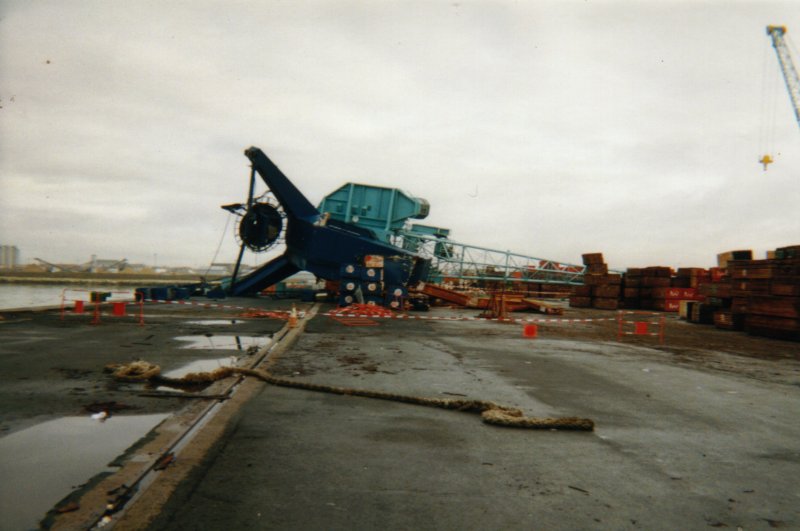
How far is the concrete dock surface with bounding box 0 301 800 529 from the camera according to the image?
2848mm

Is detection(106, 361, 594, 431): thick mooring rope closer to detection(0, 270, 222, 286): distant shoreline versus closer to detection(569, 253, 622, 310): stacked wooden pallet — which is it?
detection(569, 253, 622, 310): stacked wooden pallet

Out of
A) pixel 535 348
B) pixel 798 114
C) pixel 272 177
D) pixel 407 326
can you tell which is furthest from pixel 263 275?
pixel 798 114

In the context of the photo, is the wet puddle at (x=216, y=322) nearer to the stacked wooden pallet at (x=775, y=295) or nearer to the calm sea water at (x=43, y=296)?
the calm sea water at (x=43, y=296)

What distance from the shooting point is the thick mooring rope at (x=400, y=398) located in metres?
4.70

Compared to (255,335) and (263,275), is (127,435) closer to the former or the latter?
(255,335)

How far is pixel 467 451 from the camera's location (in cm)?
397

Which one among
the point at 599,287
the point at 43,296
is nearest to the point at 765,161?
the point at 599,287

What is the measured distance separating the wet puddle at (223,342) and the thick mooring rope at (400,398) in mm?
2670

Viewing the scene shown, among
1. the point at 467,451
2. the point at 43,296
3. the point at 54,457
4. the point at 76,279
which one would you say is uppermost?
the point at 467,451

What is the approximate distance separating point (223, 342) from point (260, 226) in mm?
13962

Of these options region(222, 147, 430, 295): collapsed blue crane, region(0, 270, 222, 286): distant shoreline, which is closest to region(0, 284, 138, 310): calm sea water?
region(222, 147, 430, 295): collapsed blue crane

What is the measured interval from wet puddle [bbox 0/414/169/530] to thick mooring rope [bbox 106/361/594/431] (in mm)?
1505

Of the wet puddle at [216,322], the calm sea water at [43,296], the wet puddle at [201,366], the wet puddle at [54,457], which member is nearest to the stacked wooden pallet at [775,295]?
the wet puddle at [201,366]

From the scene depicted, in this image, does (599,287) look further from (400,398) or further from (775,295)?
(400,398)
